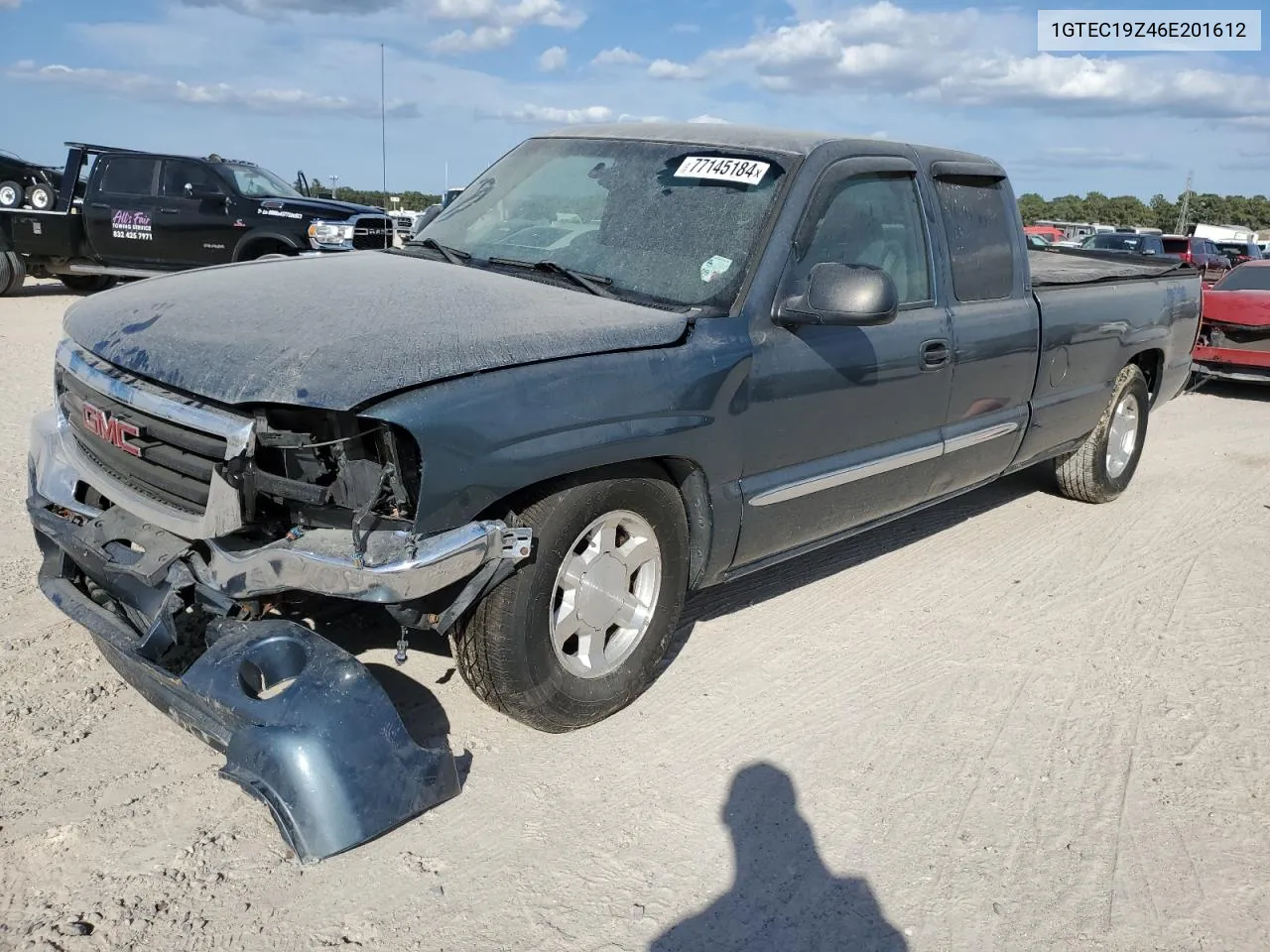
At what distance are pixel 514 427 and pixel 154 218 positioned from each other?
12.6 meters

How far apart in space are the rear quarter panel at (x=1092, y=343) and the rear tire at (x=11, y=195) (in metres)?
13.6

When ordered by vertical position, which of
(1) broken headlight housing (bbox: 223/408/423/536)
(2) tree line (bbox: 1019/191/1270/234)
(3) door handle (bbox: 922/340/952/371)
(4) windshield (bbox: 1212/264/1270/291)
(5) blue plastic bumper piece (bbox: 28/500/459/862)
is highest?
(2) tree line (bbox: 1019/191/1270/234)

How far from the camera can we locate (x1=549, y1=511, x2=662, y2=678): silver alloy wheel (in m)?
3.35

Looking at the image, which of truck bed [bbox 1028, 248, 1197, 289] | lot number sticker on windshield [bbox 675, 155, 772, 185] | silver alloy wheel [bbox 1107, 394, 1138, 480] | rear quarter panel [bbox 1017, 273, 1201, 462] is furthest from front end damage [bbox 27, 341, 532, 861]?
silver alloy wheel [bbox 1107, 394, 1138, 480]

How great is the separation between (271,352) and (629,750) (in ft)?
5.38

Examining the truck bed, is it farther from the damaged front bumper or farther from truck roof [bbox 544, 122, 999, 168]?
the damaged front bumper

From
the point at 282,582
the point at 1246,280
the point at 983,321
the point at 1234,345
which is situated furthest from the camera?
the point at 1246,280

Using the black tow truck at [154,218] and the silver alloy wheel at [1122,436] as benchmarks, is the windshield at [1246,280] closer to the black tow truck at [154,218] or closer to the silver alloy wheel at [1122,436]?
the silver alloy wheel at [1122,436]

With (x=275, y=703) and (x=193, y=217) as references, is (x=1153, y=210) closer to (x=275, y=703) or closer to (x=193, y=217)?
(x=193, y=217)

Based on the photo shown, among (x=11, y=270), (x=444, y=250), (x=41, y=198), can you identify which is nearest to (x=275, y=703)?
(x=444, y=250)

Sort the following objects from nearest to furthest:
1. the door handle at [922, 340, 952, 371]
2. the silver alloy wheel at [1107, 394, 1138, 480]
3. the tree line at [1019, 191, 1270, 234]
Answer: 1. the door handle at [922, 340, 952, 371]
2. the silver alloy wheel at [1107, 394, 1138, 480]
3. the tree line at [1019, 191, 1270, 234]

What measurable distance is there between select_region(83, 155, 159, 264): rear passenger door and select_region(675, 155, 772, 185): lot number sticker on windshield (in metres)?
11.6

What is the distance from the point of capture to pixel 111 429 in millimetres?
3166

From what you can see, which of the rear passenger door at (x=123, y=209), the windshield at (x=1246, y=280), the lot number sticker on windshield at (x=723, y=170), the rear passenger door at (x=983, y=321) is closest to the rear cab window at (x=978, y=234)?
the rear passenger door at (x=983, y=321)
